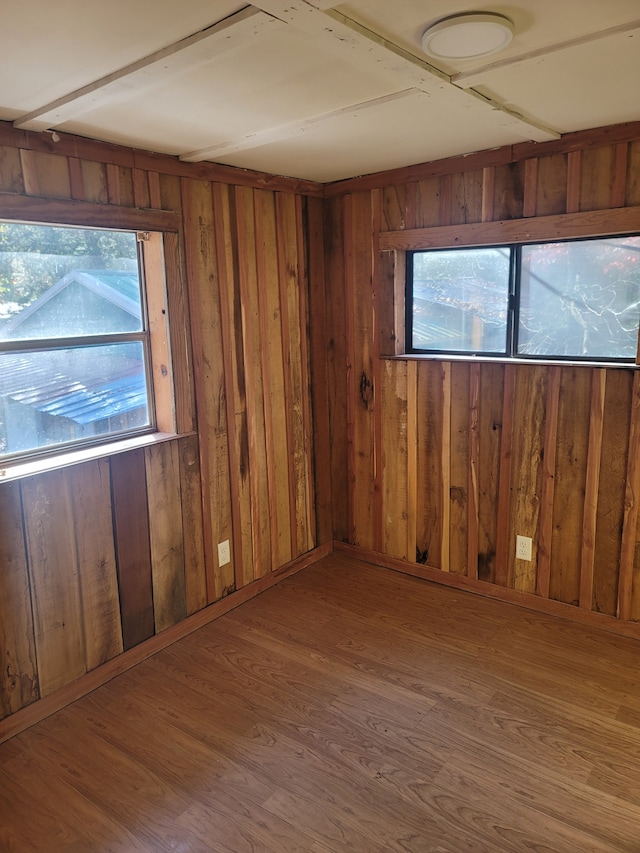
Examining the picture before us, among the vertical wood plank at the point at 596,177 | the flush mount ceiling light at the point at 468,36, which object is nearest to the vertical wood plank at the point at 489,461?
the vertical wood plank at the point at 596,177

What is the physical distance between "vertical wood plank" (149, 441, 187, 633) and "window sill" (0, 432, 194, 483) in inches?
2.0

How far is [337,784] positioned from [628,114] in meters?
2.84

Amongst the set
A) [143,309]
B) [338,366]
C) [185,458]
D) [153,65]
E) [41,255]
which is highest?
[153,65]

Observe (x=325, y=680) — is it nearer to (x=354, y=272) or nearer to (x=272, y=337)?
(x=272, y=337)

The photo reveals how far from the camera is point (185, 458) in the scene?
9.99 ft

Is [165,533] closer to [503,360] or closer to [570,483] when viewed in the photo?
[503,360]

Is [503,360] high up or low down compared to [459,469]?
up

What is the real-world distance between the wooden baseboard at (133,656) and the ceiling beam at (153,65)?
2275 mm

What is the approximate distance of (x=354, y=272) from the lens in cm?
366

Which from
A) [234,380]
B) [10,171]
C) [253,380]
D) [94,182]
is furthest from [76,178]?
[253,380]

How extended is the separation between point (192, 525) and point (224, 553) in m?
0.31

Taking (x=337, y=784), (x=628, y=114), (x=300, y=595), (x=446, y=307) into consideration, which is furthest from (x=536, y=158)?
(x=337, y=784)

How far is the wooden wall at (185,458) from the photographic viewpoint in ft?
7.95

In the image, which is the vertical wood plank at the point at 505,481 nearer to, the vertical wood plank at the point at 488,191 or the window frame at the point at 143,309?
the vertical wood plank at the point at 488,191
